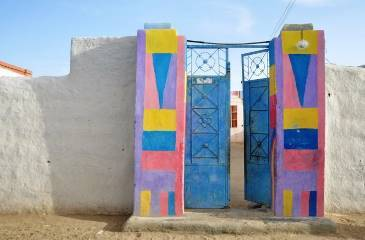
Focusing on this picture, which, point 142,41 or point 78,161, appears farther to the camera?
point 78,161

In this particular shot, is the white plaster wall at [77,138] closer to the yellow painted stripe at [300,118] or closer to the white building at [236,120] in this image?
the yellow painted stripe at [300,118]

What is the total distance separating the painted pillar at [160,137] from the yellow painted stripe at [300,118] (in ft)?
5.09

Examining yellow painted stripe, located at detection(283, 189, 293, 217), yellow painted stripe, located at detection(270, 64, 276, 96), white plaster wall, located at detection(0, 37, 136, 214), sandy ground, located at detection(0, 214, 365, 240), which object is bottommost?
sandy ground, located at detection(0, 214, 365, 240)

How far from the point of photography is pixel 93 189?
5207 mm

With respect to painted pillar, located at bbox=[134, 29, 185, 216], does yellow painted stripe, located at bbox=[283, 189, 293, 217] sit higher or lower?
lower

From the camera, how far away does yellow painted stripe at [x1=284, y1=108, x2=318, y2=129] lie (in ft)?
16.0

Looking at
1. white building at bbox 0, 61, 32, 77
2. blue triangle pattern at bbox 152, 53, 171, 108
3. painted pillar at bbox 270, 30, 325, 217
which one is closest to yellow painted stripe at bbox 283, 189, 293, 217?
painted pillar at bbox 270, 30, 325, 217

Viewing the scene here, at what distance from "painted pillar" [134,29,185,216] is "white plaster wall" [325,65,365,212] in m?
2.52

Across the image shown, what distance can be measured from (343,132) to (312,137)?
98cm

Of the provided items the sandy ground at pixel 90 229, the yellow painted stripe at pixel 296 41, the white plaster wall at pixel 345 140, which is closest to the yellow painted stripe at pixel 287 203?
the sandy ground at pixel 90 229

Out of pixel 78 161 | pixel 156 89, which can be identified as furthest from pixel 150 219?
pixel 156 89

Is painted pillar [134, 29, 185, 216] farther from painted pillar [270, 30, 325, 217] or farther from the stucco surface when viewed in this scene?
painted pillar [270, 30, 325, 217]

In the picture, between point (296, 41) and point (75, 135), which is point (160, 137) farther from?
point (296, 41)

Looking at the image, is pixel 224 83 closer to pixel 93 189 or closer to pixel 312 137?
pixel 312 137
